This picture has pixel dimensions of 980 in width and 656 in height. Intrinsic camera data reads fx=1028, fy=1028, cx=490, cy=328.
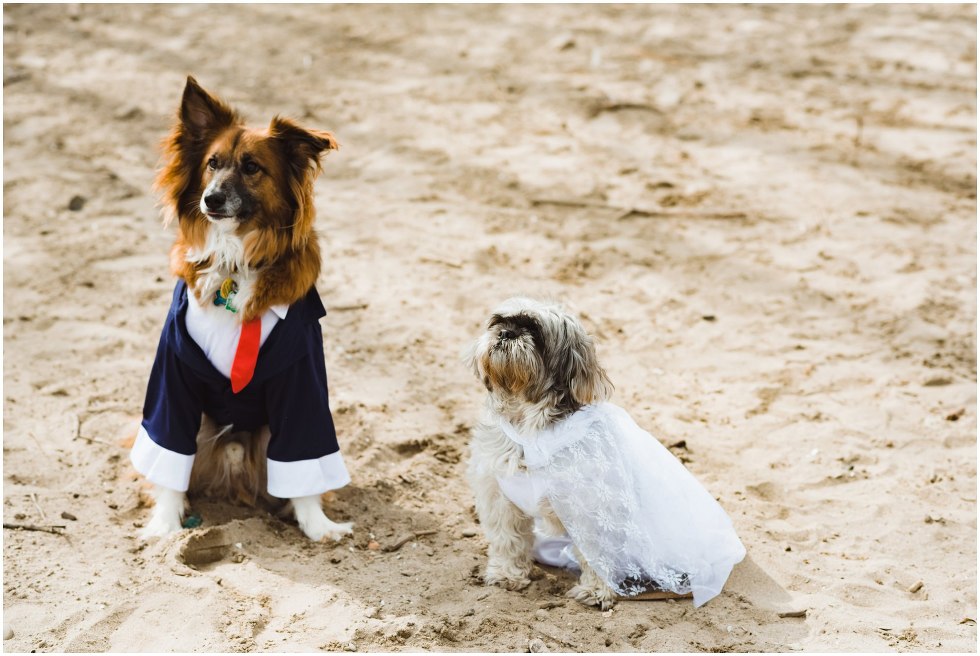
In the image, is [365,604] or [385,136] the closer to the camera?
[365,604]

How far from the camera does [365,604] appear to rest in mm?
3973

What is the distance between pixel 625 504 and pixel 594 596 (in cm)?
39

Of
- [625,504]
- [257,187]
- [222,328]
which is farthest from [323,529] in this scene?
[257,187]

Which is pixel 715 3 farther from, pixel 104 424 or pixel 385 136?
pixel 104 424

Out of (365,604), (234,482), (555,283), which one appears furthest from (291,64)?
(365,604)

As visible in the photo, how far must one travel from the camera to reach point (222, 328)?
424 centimetres

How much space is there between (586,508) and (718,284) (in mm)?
3230

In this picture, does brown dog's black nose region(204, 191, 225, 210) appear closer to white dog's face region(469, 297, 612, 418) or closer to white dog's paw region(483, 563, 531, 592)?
white dog's face region(469, 297, 612, 418)

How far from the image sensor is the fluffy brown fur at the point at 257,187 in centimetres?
421

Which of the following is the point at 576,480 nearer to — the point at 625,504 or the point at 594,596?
the point at 625,504

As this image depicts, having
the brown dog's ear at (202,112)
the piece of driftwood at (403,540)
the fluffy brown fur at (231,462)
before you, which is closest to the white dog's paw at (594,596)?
the piece of driftwood at (403,540)

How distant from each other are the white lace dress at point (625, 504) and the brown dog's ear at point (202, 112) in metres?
1.79

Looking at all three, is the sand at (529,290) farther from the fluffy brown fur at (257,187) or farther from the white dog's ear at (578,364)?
the fluffy brown fur at (257,187)

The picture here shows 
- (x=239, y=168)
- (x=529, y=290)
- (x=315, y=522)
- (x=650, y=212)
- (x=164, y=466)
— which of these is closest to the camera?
(x=239, y=168)
